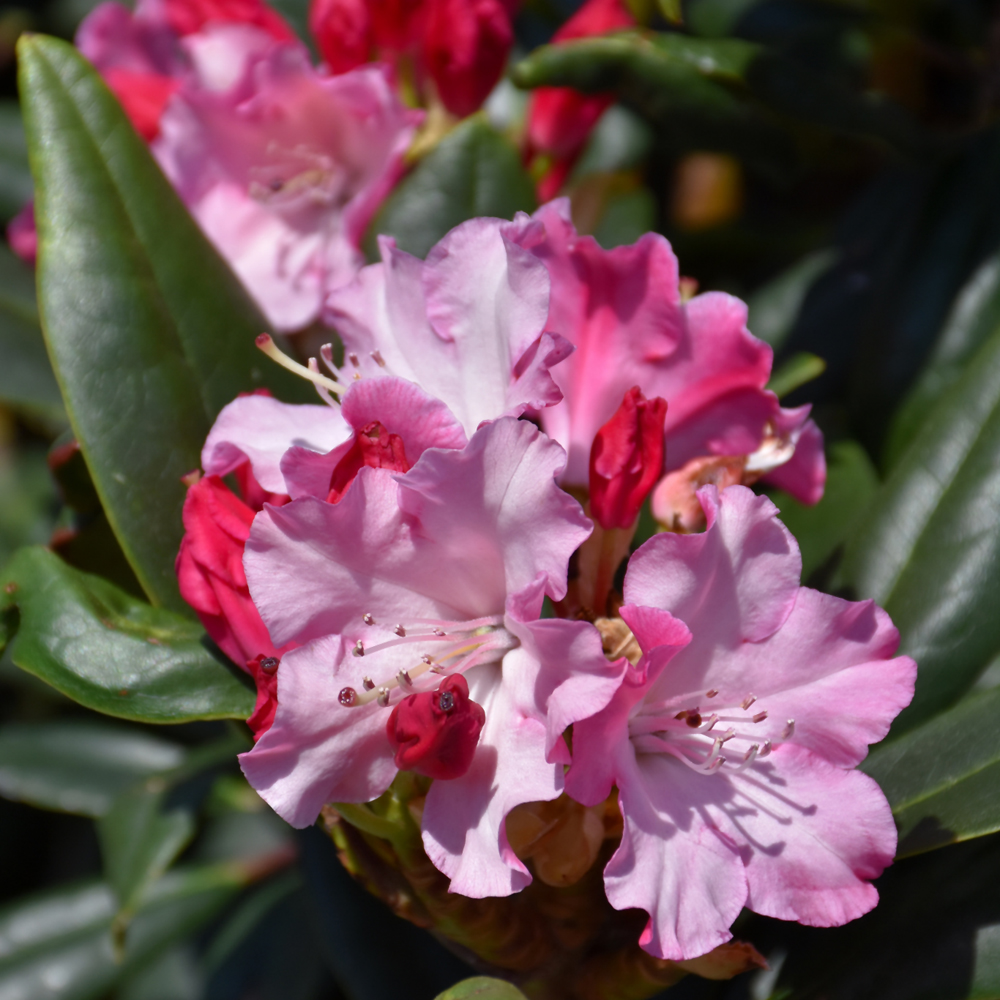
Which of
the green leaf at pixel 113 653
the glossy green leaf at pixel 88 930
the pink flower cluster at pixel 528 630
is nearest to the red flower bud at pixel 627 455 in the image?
the pink flower cluster at pixel 528 630

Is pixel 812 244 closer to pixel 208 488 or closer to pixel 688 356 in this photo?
pixel 688 356

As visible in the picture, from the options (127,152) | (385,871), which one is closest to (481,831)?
(385,871)

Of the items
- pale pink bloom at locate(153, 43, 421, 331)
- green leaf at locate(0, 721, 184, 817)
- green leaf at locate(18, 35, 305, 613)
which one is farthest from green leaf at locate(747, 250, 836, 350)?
green leaf at locate(0, 721, 184, 817)

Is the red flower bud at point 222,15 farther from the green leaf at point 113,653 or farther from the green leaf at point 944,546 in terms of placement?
the green leaf at point 944,546

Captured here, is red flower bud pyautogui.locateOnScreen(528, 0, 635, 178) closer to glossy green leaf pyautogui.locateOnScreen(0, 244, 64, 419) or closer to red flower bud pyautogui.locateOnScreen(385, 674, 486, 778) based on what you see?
glossy green leaf pyautogui.locateOnScreen(0, 244, 64, 419)

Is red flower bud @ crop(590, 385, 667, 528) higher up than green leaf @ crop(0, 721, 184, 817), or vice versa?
red flower bud @ crop(590, 385, 667, 528)

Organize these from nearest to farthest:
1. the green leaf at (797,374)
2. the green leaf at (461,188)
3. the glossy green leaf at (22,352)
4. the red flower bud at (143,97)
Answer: the green leaf at (797,374)
the green leaf at (461,188)
the red flower bud at (143,97)
the glossy green leaf at (22,352)
